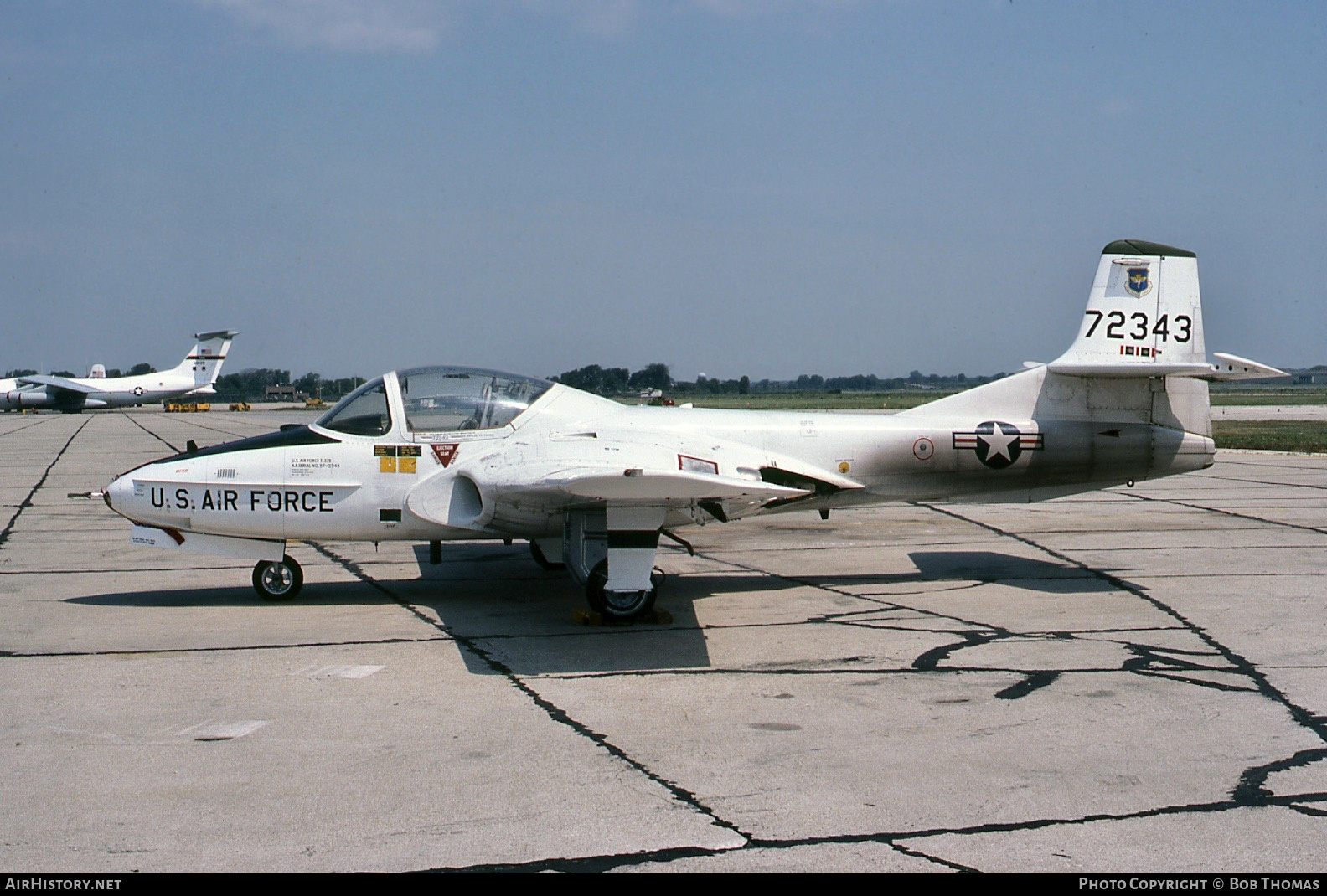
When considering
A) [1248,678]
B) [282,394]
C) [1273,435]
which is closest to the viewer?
[1248,678]

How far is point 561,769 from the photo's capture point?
5.91 metres

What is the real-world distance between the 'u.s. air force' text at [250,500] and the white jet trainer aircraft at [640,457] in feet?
0.05

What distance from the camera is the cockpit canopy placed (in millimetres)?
10422

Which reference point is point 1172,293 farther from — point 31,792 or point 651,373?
point 651,373

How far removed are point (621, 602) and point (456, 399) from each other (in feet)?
8.27

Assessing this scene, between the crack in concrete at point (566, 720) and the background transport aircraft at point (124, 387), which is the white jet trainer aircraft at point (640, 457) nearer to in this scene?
the crack in concrete at point (566, 720)

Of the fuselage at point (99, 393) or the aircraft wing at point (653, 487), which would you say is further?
the fuselage at point (99, 393)

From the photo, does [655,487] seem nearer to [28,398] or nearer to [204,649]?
[204,649]

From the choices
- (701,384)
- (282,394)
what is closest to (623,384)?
(701,384)

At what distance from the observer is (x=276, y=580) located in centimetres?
1080

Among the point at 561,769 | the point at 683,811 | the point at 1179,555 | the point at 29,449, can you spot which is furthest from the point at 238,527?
the point at 29,449

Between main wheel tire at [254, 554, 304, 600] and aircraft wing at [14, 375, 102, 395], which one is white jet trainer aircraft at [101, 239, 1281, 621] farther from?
aircraft wing at [14, 375, 102, 395]

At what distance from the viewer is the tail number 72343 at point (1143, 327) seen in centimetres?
1145

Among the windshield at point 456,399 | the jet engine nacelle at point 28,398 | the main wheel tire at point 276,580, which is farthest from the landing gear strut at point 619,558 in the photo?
the jet engine nacelle at point 28,398
